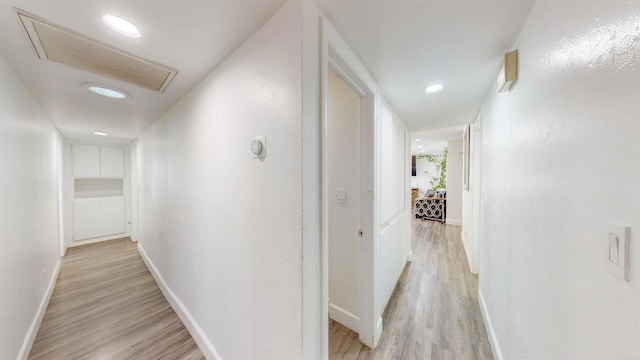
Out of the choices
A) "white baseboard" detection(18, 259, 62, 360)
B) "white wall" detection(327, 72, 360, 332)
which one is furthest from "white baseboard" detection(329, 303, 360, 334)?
"white baseboard" detection(18, 259, 62, 360)

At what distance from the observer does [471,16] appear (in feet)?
3.15

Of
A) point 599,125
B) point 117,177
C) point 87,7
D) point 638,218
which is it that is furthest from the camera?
point 117,177

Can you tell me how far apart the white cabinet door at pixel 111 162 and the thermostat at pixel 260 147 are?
18.7ft

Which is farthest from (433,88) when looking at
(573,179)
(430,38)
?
(573,179)

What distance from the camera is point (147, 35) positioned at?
1096mm

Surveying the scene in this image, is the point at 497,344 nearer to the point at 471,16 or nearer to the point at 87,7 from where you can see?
the point at 471,16

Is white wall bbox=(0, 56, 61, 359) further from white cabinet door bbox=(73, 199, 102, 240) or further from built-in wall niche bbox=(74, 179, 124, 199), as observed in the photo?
built-in wall niche bbox=(74, 179, 124, 199)

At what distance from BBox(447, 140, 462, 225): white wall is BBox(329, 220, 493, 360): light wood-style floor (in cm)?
264

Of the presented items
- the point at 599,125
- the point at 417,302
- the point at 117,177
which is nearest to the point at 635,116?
the point at 599,125

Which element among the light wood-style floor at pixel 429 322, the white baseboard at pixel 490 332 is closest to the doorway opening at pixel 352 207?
the light wood-style floor at pixel 429 322

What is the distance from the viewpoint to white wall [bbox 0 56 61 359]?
1.32 metres

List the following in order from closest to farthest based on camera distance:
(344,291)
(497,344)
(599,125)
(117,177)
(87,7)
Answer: (599,125) < (87,7) < (497,344) < (344,291) < (117,177)

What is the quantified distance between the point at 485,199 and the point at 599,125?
1.65 m

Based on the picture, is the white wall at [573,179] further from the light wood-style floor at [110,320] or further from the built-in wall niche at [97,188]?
the built-in wall niche at [97,188]
